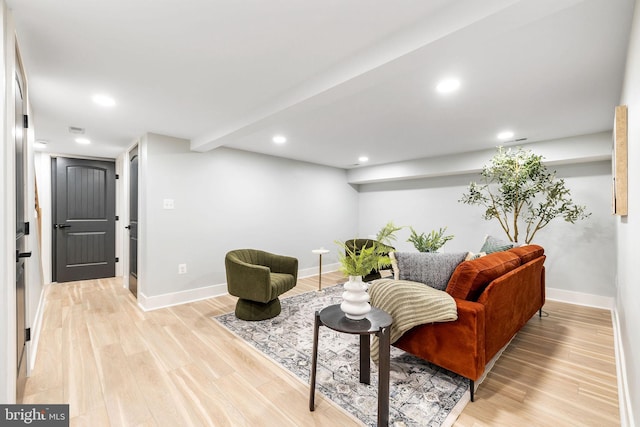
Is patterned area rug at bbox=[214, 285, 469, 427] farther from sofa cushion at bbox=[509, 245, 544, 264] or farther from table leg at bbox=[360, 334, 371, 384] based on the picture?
sofa cushion at bbox=[509, 245, 544, 264]

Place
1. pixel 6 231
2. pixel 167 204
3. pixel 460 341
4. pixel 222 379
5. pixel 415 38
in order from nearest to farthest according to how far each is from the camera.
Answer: pixel 6 231 < pixel 415 38 < pixel 460 341 < pixel 222 379 < pixel 167 204

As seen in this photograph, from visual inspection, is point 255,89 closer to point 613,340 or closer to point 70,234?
point 613,340

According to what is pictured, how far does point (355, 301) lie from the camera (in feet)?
5.72

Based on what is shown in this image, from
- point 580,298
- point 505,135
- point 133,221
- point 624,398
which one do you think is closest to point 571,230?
point 580,298

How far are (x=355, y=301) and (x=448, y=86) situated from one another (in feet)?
5.85

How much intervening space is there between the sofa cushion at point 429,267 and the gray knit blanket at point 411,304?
70mm

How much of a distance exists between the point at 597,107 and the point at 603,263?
2198mm

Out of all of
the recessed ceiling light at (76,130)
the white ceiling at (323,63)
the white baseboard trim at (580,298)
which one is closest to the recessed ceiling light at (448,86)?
the white ceiling at (323,63)

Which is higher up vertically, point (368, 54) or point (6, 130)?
point (368, 54)

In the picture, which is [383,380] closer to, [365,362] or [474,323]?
[365,362]

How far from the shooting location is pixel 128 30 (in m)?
1.58

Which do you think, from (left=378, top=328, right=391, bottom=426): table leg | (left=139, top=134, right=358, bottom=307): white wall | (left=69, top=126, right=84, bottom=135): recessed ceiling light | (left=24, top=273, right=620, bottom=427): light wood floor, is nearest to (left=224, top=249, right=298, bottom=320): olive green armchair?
(left=24, top=273, right=620, bottom=427): light wood floor

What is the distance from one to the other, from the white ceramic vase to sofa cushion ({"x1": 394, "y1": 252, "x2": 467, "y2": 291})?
604 mm

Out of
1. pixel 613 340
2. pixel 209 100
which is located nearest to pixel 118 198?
pixel 209 100
